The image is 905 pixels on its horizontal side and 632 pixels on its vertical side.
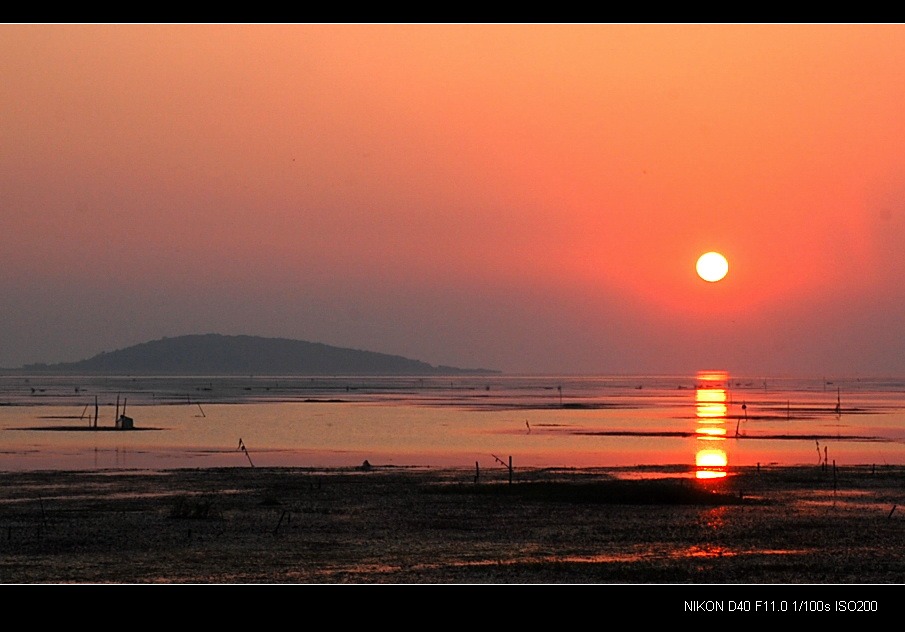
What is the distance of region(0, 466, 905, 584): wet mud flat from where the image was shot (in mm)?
29000

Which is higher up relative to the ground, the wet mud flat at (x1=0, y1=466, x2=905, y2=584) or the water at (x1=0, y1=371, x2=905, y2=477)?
the water at (x1=0, y1=371, x2=905, y2=477)

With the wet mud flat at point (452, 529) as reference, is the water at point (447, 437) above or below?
above

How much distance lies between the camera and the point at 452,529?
36594mm

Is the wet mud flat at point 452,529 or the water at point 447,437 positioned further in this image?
the water at point 447,437

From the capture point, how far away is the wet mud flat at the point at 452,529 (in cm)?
2900

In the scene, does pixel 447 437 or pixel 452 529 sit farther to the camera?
pixel 447 437

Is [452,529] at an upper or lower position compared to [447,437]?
lower

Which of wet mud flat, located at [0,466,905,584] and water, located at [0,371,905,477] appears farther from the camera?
water, located at [0,371,905,477]

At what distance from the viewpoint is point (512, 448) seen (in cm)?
7931

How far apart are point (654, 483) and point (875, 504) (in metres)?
10.3
